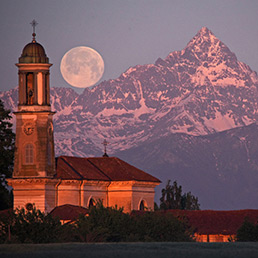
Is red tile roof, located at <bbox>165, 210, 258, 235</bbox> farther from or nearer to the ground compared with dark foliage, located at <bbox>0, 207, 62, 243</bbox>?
farther from the ground

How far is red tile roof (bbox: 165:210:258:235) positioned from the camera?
10038cm

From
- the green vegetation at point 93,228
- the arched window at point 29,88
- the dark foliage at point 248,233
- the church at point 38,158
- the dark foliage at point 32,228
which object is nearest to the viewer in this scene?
the dark foliage at point 32,228

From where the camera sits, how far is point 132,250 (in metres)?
30.0

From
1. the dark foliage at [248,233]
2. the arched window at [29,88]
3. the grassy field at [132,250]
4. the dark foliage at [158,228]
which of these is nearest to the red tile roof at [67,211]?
the arched window at [29,88]

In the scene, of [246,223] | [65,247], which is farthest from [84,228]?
[65,247]

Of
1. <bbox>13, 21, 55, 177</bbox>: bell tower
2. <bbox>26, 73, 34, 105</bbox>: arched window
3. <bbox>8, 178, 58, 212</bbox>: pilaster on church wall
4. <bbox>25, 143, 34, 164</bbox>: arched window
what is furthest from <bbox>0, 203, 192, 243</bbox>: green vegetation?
<bbox>26, 73, 34, 105</bbox>: arched window

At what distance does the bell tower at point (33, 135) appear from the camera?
103 m

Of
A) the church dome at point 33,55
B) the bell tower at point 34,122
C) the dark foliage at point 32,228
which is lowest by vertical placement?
the dark foliage at point 32,228

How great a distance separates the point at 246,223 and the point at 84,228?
68.7 ft

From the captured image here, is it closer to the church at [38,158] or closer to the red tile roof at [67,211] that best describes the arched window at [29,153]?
the church at [38,158]

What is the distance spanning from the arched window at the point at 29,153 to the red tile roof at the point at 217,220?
16.0 meters

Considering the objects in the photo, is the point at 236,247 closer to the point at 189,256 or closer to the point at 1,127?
the point at 189,256

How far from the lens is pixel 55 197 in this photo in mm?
103625

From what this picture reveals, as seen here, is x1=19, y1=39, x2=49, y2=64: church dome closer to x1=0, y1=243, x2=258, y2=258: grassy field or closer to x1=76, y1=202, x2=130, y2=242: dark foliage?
x1=76, y1=202, x2=130, y2=242: dark foliage
